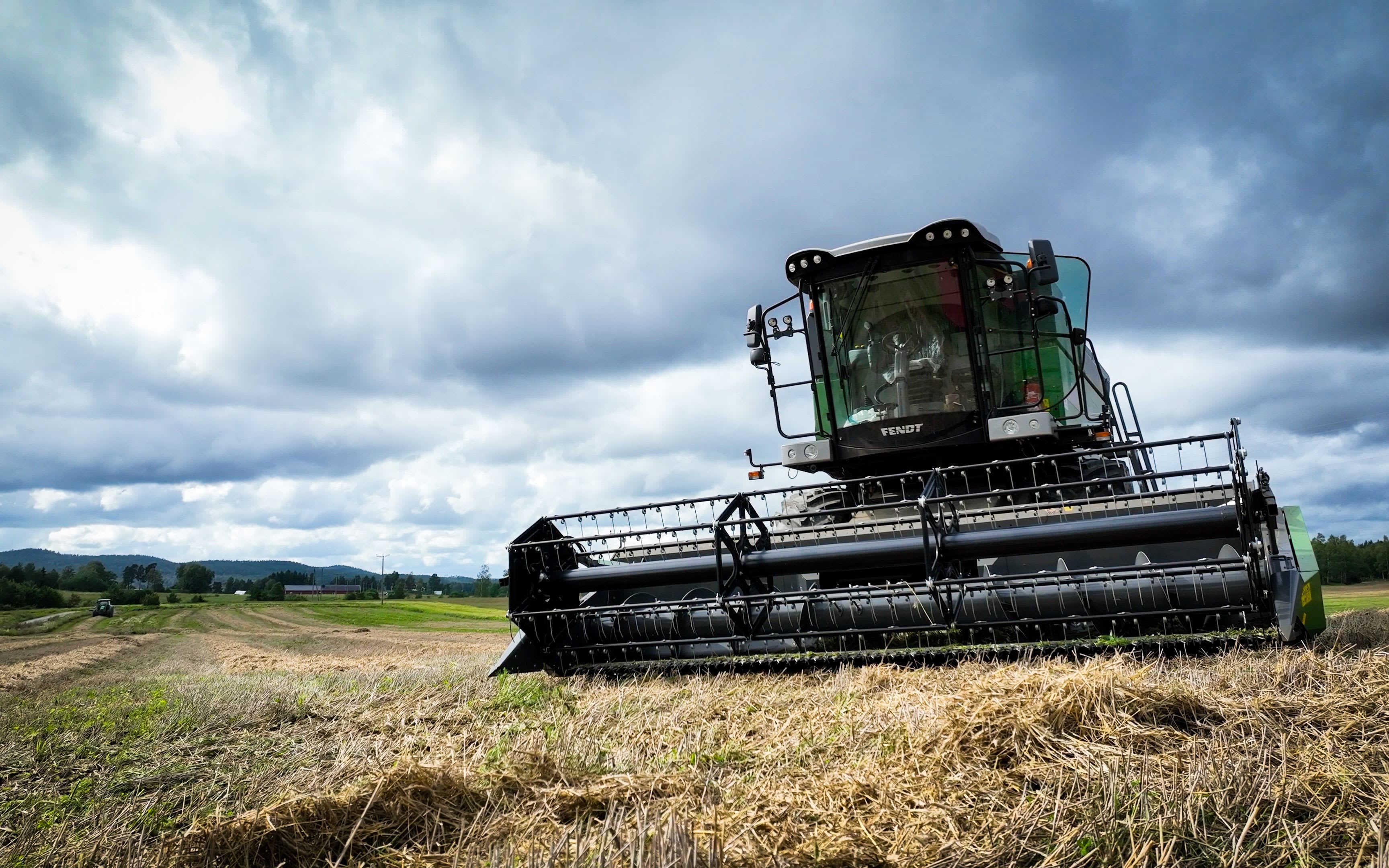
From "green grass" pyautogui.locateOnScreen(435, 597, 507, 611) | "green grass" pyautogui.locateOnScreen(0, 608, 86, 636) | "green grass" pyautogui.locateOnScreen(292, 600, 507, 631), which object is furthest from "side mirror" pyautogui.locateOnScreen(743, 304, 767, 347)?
"green grass" pyautogui.locateOnScreen(435, 597, 507, 611)

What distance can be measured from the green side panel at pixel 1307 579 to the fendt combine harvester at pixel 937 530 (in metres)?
0.02

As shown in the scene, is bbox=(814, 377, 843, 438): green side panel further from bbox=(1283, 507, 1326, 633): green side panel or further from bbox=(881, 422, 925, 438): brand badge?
bbox=(1283, 507, 1326, 633): green side panel

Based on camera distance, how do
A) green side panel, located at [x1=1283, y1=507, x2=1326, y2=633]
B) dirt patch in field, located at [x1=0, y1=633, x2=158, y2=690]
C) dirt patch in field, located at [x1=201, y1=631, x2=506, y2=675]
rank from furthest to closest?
dirt patch in field, located at [x1=0, y1=633, x2=158, y2=690], dirt patch in field, located at [x1=201, y1=631, x2=506, y2=675], green side panel, located at [x1=1283, y1=507, x2=1326, y2=633]

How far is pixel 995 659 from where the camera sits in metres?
4.84

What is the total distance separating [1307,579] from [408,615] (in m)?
28.5

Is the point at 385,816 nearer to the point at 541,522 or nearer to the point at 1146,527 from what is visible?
the point at 541,522

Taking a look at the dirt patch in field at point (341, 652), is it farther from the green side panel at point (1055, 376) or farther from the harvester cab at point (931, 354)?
the green side panel at point (1055, 376)

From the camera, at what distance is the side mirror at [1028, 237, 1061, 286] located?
6680mm

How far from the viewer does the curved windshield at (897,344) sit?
24.2ft

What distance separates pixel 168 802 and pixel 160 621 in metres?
27.3

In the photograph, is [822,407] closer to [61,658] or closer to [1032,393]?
[1032,393]

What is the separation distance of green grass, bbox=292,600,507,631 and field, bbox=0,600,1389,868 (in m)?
18.9

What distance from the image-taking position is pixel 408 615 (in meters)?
29.6

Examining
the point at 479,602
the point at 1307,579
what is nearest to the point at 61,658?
the point at 1307,579
